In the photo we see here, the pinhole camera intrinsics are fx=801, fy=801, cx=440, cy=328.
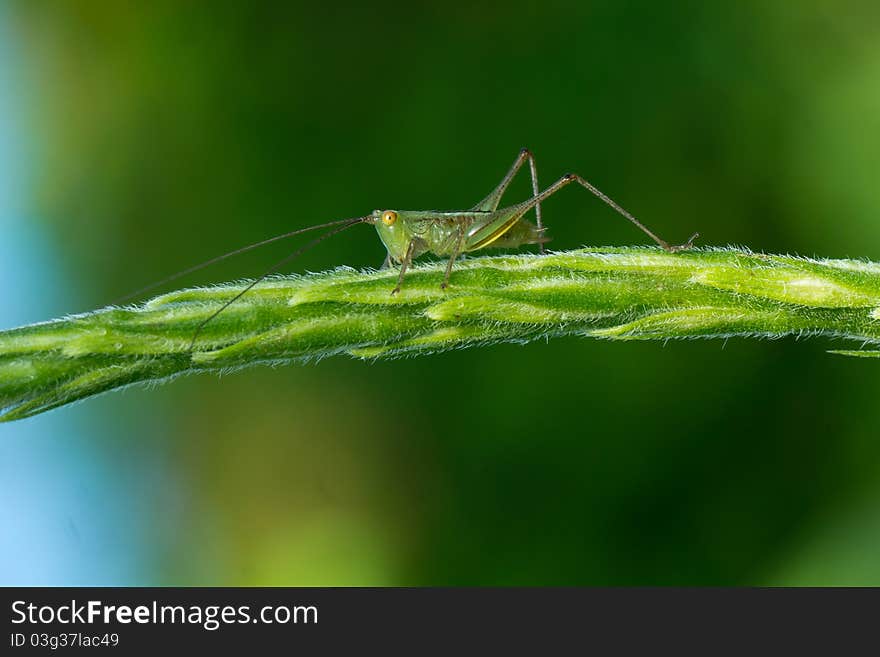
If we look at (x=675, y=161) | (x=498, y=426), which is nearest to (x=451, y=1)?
(x=675, y=161)

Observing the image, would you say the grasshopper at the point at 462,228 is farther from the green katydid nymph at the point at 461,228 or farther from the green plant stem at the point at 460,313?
the green plant stem at the point at 460,313

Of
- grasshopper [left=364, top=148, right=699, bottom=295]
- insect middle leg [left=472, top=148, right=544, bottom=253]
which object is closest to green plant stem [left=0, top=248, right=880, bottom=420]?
grasshopper [left=364, top=148, right=699, bottom=295]

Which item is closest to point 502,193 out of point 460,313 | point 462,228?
point 462,228

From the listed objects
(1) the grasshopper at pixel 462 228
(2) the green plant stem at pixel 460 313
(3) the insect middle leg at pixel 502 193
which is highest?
(3) the insect middle leg at pixel 502 193

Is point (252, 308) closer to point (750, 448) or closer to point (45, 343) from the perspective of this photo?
point (45, 343)

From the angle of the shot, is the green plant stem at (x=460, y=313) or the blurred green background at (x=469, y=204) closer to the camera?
the green plant stem at (x=460, y=313)

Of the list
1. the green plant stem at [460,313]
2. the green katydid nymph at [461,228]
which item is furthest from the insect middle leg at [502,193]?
the green plant stem at [460,313]
